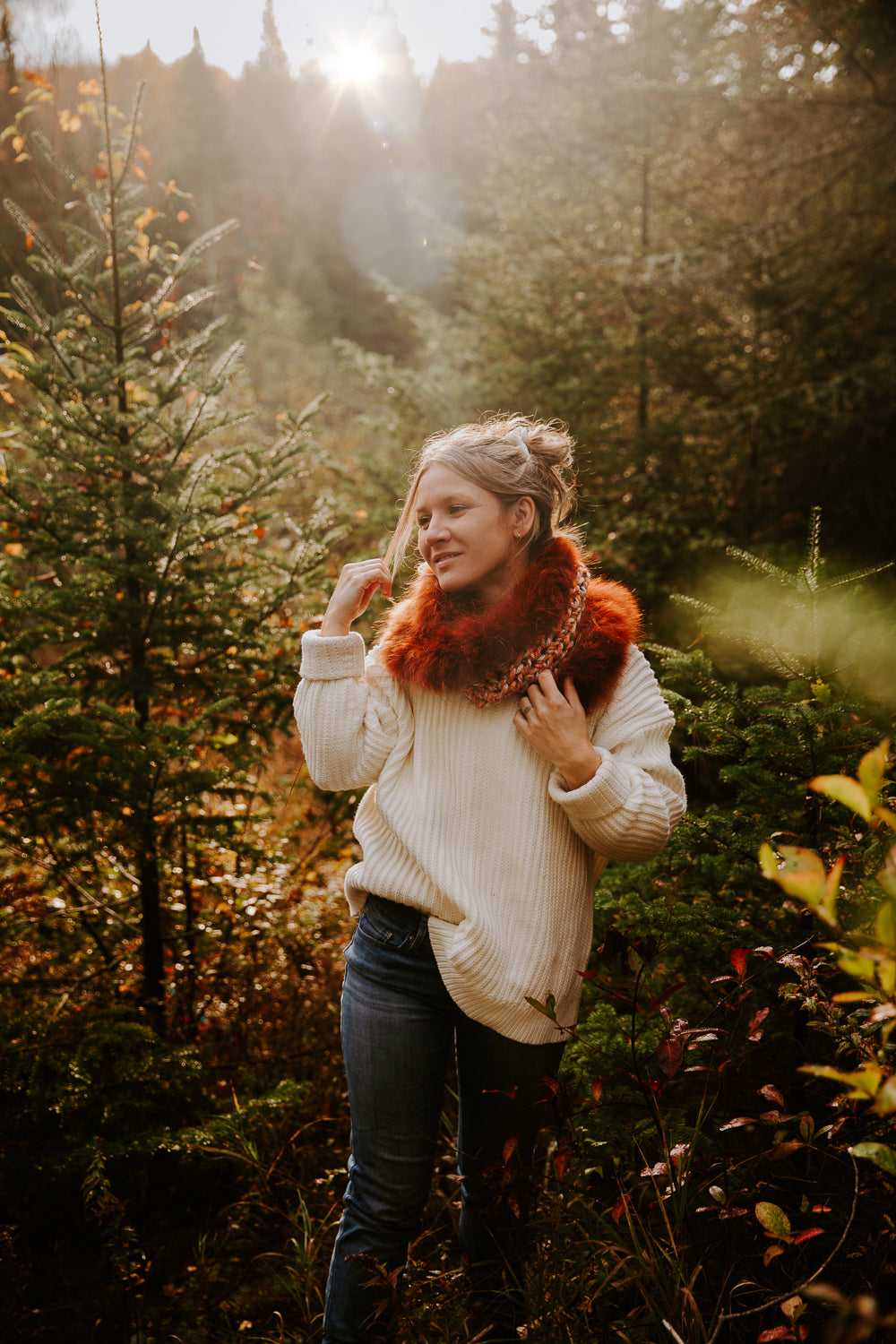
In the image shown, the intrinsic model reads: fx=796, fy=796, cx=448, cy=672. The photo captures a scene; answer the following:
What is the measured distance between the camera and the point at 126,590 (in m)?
2.96

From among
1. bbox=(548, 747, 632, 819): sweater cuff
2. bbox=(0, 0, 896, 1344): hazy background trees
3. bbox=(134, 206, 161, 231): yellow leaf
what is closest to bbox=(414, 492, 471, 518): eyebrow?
bbox=(548, 747, 632, 819): sweater cuff

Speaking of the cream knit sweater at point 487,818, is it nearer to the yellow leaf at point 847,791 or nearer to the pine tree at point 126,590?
the yellow leaf at point 847,791

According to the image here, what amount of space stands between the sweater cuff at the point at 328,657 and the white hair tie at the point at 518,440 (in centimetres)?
59

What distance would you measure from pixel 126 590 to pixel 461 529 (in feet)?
5.80

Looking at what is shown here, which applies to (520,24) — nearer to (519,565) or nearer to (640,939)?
(519,565)

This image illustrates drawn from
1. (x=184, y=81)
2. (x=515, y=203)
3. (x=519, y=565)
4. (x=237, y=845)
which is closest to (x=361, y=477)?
(x=515, y=203)

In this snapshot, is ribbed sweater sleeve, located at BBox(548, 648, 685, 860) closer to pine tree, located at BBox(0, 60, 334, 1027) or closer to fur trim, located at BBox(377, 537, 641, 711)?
fur trim, located at BBox(377, 537, 641, 711)

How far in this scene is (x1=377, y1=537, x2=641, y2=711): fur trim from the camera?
1.64 m

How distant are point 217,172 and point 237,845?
16618 mm

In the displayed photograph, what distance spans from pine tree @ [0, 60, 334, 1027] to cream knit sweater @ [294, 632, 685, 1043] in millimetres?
1102

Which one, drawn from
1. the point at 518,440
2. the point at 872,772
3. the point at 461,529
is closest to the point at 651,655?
the point at 518,440

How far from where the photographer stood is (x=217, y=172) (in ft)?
50.3

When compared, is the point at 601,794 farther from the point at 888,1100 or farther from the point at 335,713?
the point at 888,1100

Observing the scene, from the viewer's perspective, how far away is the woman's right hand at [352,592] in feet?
5.45
